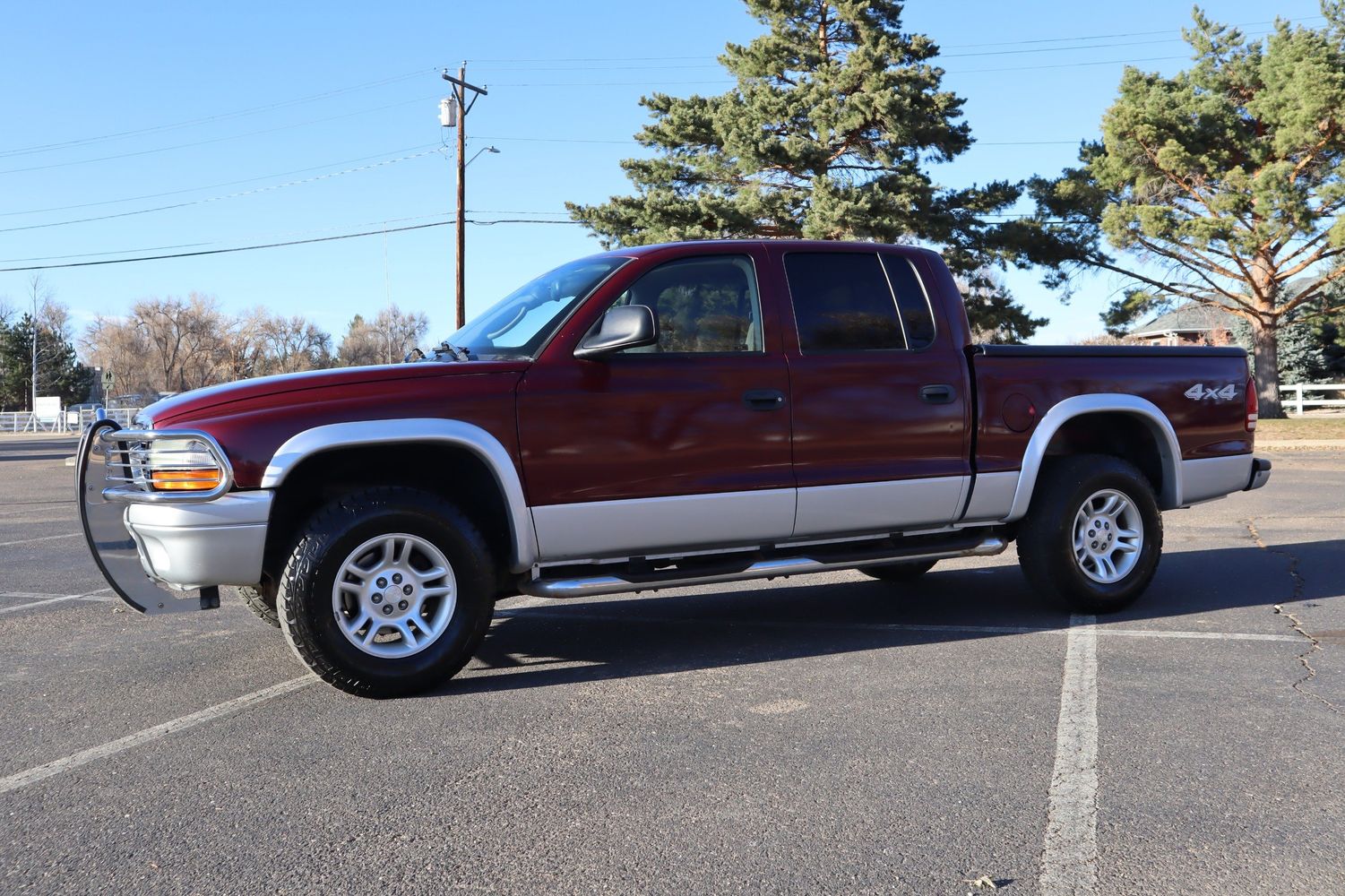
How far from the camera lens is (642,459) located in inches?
204

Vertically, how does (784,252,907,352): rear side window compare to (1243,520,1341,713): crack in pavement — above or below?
above

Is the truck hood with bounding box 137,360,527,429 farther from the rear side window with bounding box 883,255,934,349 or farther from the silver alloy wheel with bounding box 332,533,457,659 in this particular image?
the rear side window with bounding box 883,255,934,349

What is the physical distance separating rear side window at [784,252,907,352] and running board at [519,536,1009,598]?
3.38 feet

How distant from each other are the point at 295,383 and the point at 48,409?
246 feet

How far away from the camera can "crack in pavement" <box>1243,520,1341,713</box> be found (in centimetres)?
473

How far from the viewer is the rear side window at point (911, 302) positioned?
6.04 m

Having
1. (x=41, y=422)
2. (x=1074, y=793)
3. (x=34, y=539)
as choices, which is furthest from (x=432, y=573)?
(x=41, y=422)

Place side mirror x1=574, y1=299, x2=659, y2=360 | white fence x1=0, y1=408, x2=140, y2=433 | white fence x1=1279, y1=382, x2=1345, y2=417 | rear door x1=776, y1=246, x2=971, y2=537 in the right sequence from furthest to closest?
white fence x1=0, y1=408, x2=140, y2=433, white fence x1=1279, y1=382, x2=1345, y2=417, rear door x1=776, y1=246, x2=971, y2=537, side mirror x1=574, y1=299, x2=659, y2=360

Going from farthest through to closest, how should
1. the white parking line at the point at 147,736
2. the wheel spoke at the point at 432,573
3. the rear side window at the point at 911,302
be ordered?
the rear side window at the point at 911,302 < the wheel spoke at the point at 432,573 < the white parking line at the point at 147,736

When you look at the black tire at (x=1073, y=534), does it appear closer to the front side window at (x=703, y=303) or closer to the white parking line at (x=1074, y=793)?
the white parking line at (x=1074, y=793)

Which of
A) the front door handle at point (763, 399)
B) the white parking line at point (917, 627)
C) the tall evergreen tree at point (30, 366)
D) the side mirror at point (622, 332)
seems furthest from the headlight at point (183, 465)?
the tall evergreen tree at point (30, 366)

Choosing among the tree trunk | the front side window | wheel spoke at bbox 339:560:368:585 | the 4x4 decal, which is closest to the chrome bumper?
wheel spoke at bbox 339:560:368:585

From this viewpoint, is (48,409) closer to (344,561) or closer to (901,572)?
(901,572)

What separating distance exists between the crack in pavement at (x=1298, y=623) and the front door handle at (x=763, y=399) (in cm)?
251
